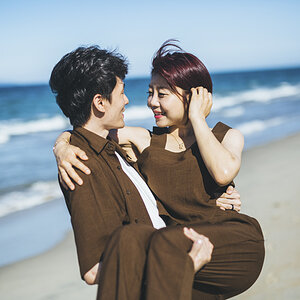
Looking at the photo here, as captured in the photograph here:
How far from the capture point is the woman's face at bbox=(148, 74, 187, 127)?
3018 millimetres

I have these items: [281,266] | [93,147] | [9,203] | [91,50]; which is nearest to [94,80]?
[91,50]

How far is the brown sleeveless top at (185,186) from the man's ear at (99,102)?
466 millimetres

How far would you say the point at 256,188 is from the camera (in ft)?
24.1

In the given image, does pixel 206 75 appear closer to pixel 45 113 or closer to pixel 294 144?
pixel 294 144

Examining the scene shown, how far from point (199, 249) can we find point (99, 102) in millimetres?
1183

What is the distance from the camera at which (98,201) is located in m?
2.44

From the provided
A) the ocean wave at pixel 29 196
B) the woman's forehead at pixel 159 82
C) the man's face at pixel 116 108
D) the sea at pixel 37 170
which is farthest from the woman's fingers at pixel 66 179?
the ocean wave at pixel 29 196

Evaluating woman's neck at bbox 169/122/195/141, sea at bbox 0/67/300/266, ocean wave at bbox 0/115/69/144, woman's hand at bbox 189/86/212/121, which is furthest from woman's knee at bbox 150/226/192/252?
ocean wave at bbox 0/115/69/144

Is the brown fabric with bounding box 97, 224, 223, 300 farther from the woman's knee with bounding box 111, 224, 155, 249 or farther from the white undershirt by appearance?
the white undershirt

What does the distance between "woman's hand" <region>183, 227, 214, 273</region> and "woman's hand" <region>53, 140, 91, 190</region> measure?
0.70 metres

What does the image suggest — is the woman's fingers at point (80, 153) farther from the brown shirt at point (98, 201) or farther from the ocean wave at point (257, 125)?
the ocean wave at point (257, 125)

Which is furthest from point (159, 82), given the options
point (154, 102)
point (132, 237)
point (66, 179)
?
point (132, 237)

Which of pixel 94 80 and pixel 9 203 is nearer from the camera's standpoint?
pixel 94 80

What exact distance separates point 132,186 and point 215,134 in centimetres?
73
